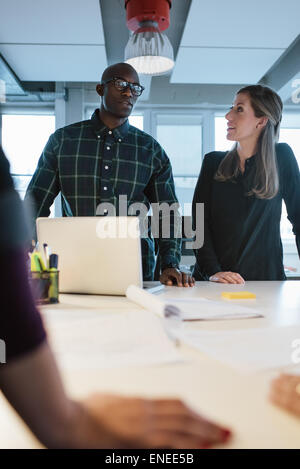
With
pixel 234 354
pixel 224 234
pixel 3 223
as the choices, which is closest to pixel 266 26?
pixel 224 234

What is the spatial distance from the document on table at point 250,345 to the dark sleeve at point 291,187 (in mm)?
1282

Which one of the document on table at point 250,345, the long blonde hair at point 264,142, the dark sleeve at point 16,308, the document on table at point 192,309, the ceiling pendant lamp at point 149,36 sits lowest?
the document on table at point 250,345

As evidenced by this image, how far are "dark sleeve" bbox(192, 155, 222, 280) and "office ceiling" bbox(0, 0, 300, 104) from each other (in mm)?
1662

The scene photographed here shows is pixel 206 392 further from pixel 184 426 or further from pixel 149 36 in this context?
pixel 149 36

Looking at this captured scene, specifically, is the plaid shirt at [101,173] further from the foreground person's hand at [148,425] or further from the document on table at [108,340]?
the foreground person's hand at [148,425]

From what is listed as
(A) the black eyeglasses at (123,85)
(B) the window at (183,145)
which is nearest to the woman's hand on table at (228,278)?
(A) the black eyeglasses at (123,85)

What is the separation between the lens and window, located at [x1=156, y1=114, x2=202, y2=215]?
555 cm

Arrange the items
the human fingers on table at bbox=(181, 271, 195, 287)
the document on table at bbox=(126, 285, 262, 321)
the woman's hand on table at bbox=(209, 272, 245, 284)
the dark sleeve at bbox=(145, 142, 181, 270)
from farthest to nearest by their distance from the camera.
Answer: the dark sleeve at bbox=(145, 142, 181, 270)
the woman's hand on table at bbox=(209, 272, 245, 284)
the human fingers on table at bbox=(181, 271, 195, 287)
the document on table at bbox=(126, 285, 262, 321)

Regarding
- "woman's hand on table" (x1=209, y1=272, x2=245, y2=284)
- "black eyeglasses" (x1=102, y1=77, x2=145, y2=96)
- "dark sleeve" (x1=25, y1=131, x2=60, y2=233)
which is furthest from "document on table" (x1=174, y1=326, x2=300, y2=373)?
"black eyeglasses" (x1=102, y1=77, x2=145, y2=96)

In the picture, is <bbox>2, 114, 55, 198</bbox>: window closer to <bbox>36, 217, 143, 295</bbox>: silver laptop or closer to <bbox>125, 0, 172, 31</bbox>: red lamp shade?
<bbox>125, 0, 172, 31</bbox>: red lamp shade

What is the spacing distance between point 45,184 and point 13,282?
5.57 ft

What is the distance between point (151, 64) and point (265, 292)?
5.18 ft

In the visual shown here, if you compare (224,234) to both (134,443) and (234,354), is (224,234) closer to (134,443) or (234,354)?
(234,354)

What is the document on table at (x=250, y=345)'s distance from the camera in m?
0.65
